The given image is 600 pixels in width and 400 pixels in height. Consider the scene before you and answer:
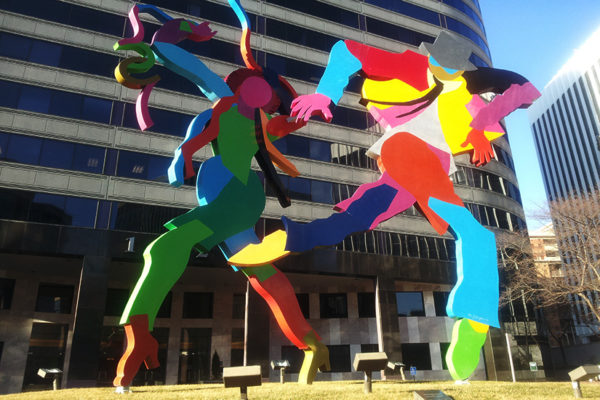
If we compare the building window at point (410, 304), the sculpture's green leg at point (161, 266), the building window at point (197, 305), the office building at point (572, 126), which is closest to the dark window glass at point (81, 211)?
the building window at point (197, 305)

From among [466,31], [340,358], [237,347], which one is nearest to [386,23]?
[466,31]

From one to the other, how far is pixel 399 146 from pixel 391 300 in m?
15.0

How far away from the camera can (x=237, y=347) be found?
25.8 meters

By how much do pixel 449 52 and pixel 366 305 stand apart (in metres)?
19.6

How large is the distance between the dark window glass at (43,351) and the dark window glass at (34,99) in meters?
10.4

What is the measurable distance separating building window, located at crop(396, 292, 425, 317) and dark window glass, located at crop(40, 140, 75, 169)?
1916 cm

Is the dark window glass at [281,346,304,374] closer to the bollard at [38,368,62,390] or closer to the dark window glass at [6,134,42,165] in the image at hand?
the bollard at [38,368,62,390]

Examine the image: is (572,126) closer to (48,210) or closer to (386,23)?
(386,23)

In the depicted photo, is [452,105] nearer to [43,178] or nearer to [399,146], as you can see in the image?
[399,146]

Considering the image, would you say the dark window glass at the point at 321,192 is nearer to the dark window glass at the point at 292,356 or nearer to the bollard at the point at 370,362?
the dark window glass at the point at 292,356

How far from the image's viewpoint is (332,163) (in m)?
26.3

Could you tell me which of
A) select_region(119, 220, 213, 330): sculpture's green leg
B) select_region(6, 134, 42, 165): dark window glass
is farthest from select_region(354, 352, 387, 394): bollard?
select_region(6, 134, 42, 165): dark window glass

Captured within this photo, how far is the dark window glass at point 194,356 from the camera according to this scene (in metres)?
24.8

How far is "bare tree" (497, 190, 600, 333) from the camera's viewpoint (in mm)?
22969
